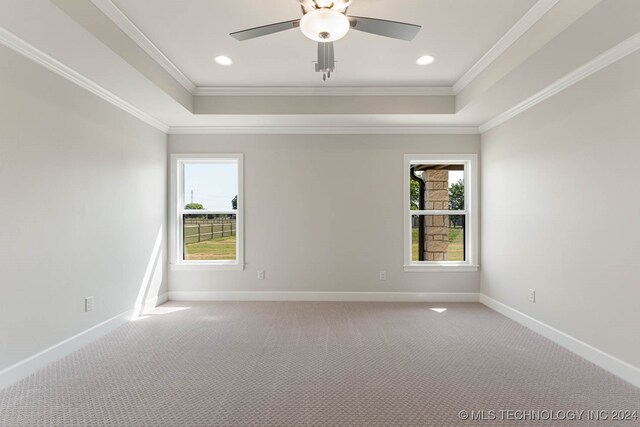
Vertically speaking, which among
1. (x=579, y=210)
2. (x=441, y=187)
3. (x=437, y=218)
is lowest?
(x=437, y=218)

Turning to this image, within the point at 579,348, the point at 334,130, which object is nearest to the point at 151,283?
the point at 334,130

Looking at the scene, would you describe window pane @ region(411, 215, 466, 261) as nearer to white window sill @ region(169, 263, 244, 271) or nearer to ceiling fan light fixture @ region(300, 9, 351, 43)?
white window sill @ region(169, 263, 244, 271)

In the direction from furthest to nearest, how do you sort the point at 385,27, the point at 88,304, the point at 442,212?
the point at 442,212 < the point at 88,304 < the point at 385,27

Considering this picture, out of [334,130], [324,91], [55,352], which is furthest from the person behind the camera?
[334,130]

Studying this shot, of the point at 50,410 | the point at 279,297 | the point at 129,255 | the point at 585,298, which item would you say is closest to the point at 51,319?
the point at 50,410

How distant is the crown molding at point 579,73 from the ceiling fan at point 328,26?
1653 mm

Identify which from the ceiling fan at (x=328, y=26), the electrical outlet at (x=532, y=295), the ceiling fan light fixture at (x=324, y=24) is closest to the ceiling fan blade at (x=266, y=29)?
the ceiling fan at (x=328, y=26)

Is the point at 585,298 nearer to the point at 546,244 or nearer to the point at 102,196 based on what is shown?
the point at 546,244

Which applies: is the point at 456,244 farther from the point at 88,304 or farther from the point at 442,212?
the point at 88,304

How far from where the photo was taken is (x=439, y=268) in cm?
455

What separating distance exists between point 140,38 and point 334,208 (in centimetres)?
292

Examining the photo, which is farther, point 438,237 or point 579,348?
point 438,237

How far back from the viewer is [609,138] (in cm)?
253

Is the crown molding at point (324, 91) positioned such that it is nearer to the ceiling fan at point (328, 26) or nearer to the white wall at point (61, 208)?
the white wall at point (61, 208)
